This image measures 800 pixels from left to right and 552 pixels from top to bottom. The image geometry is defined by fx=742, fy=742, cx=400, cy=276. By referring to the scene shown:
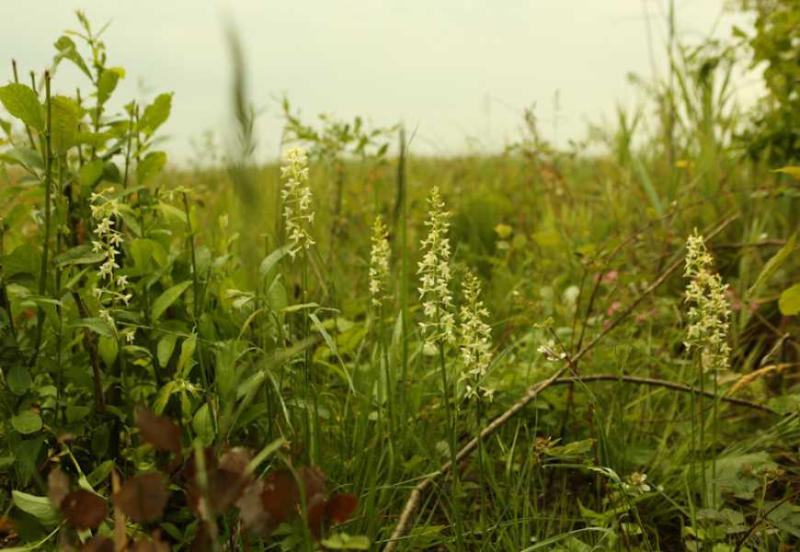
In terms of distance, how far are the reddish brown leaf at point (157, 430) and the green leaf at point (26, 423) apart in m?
0.58

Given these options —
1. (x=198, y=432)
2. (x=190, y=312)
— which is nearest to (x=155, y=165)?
(x=190, y=312)

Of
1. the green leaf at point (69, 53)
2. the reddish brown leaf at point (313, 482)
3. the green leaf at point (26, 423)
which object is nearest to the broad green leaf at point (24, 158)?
the green leaf at point (69, 53)

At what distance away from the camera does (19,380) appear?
5.08ft

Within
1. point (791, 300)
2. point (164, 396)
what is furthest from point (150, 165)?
point (791, 300)

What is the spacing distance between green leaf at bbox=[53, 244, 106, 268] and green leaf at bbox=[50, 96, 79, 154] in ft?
0.76

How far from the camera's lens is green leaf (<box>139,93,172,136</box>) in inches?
70.9

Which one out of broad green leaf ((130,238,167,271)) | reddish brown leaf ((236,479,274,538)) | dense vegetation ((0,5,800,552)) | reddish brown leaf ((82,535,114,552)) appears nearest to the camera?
reddish brown leaf ((236,479,274,538))

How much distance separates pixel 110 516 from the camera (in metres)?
1.52

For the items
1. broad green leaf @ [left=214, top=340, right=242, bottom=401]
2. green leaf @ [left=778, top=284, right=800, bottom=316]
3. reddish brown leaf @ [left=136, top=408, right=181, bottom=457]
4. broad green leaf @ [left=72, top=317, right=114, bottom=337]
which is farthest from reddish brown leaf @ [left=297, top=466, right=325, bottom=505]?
green leaf @ [left=778, top=284, right=800, bottom=316]

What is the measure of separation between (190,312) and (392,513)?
0.67m

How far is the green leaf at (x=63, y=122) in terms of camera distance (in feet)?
5.19

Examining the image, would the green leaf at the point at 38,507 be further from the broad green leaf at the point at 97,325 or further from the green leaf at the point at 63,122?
the green leaf at the point at 63,122

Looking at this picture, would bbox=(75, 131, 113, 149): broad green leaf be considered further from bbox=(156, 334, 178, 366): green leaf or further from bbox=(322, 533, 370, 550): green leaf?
bbox=(322, 533, 370, 550): green leaf

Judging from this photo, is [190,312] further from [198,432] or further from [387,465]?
[387,465]
